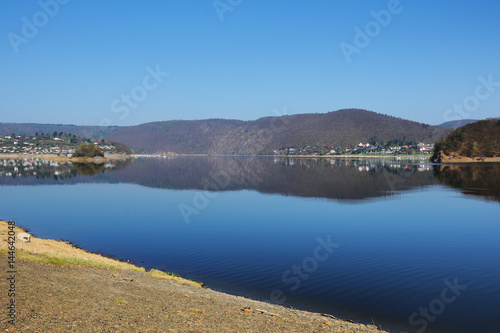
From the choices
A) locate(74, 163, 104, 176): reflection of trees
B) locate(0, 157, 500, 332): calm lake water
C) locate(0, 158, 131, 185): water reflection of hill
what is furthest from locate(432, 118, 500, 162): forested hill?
locate(74, 163, 104, 176): reflection of trees

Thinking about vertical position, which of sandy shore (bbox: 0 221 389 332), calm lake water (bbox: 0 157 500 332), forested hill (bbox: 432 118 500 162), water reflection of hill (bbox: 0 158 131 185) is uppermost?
forested hill (bbox: 432 118 500 162)

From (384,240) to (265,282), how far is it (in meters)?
13.1

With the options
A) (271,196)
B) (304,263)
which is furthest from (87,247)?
(271,196)

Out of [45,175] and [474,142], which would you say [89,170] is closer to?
[45,175]

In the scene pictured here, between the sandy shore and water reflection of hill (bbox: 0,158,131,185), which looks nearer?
the sandy shore

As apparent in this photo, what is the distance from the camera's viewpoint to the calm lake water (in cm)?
1697

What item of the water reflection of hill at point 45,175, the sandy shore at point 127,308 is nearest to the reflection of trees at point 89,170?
the water reflection of hill at point 45,175

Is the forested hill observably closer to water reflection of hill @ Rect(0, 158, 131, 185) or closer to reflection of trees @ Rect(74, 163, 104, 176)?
water reflection of hill @ Rect(0, 158, 131, 185)

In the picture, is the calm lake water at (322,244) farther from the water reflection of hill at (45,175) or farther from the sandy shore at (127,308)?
the water reflection of hill at (45,175)

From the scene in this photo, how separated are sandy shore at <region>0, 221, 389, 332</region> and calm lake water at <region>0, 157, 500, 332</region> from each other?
9.40 ft

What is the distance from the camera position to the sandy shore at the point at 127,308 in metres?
10.7

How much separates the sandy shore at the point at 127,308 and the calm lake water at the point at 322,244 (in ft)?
9.40

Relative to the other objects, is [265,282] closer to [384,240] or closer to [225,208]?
[384,240]

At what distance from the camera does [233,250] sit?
85.9ft
